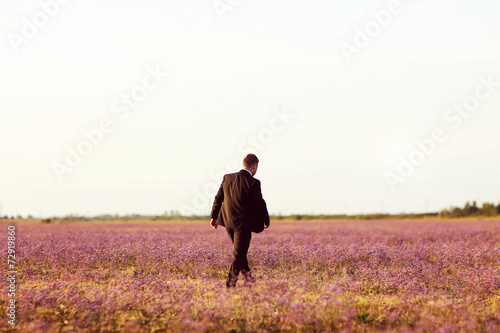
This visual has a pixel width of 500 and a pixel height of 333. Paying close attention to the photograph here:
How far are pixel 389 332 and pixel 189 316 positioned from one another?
2109 millimetres

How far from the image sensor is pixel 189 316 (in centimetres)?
545

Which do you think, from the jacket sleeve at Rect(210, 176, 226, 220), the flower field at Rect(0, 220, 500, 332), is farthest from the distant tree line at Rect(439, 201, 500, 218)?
the jacket sleeve at Rect(210, 176, 226, 220)

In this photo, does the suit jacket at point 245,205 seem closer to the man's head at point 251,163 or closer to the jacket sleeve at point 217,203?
the man's head at point 251,163

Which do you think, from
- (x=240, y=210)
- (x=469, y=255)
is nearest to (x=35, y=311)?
(x=240, y=210)

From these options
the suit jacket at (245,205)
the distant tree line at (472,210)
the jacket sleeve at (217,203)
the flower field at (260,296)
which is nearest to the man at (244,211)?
the suit jacket at (245,205)

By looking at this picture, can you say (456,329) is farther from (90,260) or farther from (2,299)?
(90,260)

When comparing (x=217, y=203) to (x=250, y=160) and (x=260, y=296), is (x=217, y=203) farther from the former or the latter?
(x=260, y=296)

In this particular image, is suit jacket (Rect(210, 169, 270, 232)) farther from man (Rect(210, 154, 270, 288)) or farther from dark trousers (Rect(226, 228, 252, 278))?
dark trousers (Rect(226, 228, 252, 278))

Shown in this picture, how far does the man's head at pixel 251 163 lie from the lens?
24.2ft

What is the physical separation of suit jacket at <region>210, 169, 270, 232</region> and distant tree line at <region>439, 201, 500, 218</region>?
2366 inches

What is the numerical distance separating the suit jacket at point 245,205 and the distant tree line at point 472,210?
2366 inches

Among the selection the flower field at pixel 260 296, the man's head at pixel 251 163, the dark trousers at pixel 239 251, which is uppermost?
the man's head at pixel 251 163

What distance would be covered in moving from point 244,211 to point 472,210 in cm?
6248

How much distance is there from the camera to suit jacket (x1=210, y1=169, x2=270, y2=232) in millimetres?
7215
